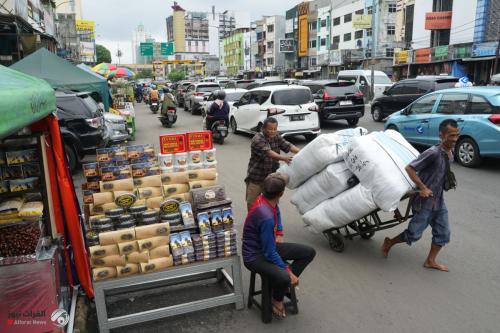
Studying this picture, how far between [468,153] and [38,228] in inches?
340

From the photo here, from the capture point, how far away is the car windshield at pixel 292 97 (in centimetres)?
1277

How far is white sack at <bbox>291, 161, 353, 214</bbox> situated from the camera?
191 inches

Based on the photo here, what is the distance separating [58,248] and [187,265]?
115cm

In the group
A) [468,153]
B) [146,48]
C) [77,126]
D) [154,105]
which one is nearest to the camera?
[468,153]

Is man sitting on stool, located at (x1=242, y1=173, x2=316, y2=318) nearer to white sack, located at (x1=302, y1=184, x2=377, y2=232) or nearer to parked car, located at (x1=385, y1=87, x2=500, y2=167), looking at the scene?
white sack, located at (x1=302, y1=184, x2=377, y2=232)

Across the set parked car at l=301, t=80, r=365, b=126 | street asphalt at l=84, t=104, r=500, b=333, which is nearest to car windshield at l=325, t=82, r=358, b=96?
parked car at l=301, t=80, r=365, b=126

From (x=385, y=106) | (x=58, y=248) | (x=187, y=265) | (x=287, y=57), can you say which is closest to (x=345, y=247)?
(x=187, y=265)

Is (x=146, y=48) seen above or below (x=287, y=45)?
below

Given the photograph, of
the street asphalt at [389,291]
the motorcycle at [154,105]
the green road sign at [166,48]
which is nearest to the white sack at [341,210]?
the street asphalt at [389,291]

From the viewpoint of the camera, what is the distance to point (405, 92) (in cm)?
1608

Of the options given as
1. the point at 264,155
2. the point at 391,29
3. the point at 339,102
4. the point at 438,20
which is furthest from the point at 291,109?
the point at 391,29

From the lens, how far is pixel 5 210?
368 centimetres

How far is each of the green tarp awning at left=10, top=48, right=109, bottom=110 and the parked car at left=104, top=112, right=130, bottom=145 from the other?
147cm

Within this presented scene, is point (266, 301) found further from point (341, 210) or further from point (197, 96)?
point (197, 96)
